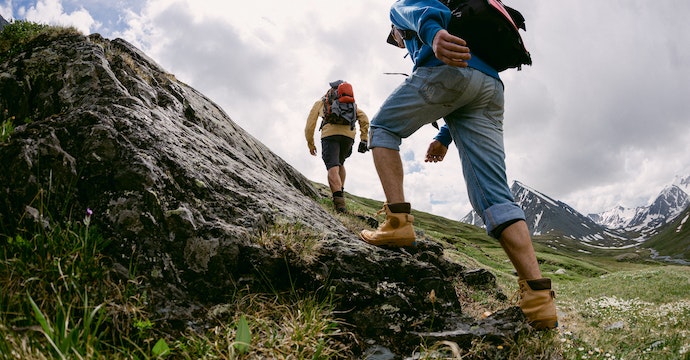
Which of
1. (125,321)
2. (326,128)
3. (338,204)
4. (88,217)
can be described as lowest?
(125,321)

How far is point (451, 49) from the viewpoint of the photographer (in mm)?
3432

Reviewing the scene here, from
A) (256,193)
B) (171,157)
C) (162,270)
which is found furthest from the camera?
(256,193)

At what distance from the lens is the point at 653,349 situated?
12.4ft

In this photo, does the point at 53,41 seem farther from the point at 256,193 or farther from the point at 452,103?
the point at 452,103

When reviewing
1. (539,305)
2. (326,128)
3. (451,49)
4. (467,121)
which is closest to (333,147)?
(326,128)

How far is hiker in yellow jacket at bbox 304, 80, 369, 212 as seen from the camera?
1058 cm

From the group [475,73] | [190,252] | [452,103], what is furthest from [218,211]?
[475,73]

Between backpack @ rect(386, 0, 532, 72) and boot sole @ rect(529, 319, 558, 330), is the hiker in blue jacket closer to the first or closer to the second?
boot sole @ rect(529, 319, 558, 330)

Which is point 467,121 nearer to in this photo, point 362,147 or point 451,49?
point 451,49

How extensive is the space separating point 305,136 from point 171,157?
7252 mm

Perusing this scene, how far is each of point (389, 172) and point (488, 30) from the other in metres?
1.71

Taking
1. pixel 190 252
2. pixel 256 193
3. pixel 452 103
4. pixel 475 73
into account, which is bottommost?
pixel 190 252

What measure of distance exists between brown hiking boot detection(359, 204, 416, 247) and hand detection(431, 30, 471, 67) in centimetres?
165

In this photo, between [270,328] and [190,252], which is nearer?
[270,328]
